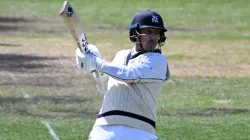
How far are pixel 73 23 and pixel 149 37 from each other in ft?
1.82

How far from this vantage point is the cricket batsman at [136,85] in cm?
560

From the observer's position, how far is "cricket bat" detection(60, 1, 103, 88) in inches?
218

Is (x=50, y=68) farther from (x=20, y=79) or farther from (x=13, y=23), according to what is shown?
(x=13, y=23)

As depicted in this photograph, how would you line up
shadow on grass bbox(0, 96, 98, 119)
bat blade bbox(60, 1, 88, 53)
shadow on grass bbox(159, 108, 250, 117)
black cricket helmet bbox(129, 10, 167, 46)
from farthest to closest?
shadow on grass bbox(159, 108, 250, 117) → shadow on grass bbox(0, 96, 98, 119) → black cricket helmet bbox(129, 10, 167, 46) → bat blade bbox(60, 1, 88, 53)

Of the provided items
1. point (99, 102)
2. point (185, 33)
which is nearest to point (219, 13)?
point (185, 33)

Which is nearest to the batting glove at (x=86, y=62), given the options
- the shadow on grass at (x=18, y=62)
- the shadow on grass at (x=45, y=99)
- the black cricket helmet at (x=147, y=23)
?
the black cricket helmet at (x=147, y=23)

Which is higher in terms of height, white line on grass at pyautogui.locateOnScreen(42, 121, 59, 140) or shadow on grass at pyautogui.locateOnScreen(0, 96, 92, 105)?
white line on grass at pyautogui.locateOnScreen(42, 121, 59, 140)

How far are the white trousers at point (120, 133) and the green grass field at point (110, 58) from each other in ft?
19.6

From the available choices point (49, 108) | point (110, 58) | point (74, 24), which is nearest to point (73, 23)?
point (74, 24)

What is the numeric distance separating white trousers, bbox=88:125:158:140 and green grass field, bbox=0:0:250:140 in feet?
19.6

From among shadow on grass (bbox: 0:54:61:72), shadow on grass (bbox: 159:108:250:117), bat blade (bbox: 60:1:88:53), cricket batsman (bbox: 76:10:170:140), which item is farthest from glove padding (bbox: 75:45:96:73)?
shadow on grass (bbox: 0:54:61:72)

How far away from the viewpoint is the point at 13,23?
3356 cm

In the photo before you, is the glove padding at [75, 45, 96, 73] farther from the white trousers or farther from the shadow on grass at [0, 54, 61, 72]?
the shadow on grass at [0, 54, 61, 72]

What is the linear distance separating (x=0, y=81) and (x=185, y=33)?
545 inches
